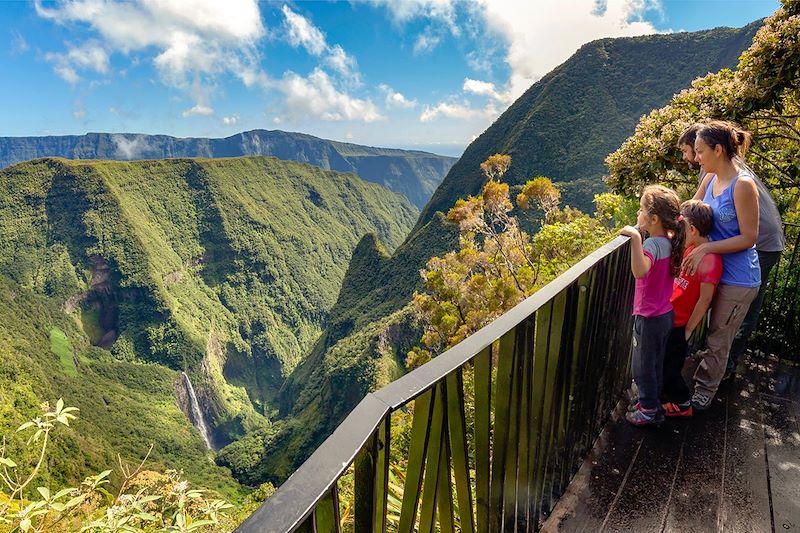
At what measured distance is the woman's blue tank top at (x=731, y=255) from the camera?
253 cm

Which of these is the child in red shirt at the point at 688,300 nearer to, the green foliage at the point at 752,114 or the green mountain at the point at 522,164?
the green foliage at the point at 752,114

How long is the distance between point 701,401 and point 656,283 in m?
1.00

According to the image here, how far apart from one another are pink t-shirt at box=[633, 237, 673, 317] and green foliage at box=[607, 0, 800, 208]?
2638 millimetres

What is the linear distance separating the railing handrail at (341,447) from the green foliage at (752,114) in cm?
419

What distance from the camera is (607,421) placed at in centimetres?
275

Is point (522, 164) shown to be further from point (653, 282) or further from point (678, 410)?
point (653, 282)

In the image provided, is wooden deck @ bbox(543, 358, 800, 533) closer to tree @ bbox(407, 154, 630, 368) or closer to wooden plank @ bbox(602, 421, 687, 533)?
wooden plank @ bbox(602, 421, 687, 533)

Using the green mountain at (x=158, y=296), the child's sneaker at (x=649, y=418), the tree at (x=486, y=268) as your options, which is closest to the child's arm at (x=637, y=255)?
the child's sneaker at (x=649, y=418)

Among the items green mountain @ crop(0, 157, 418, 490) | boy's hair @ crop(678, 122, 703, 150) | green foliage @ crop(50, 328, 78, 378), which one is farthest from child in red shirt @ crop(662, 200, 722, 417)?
green foliage @ crop(50, 328, 78, 378)

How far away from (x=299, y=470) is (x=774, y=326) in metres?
4.54

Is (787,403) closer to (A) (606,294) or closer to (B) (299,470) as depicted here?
(A) (606,294)

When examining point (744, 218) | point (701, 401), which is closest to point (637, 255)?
point (744, 218)

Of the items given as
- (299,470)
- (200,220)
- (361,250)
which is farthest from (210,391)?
(299,470)

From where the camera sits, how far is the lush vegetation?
75000mm
